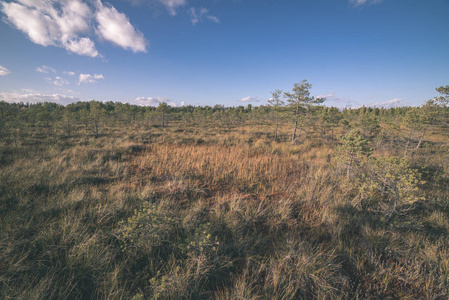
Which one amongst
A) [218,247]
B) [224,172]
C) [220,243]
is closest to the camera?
[218,247]

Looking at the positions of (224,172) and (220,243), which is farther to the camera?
(224,172)

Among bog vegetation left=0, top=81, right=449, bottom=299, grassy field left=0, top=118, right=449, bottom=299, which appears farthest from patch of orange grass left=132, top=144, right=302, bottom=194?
grassy field left=0, top=118, right=449, bottom=299

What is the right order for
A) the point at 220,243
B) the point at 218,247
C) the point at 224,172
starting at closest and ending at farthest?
the point at 218,247 < the point at 220,243 < the point at 224,172

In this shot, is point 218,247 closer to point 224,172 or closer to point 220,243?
point 220,243

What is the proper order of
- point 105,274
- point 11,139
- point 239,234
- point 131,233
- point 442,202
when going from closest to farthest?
point 105,274 < point 131,233 < point 239,234 < point 442,202 < point 11,139

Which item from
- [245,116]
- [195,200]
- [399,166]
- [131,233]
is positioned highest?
[245,116]

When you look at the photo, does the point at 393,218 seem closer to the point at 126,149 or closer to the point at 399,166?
the point at 399,166

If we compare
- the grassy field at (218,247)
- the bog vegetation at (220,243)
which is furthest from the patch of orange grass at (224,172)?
the grassy field at (218,247)

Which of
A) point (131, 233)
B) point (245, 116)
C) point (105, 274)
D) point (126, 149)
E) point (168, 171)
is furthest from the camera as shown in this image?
point (245, 116)

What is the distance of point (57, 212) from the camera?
279 centimetres

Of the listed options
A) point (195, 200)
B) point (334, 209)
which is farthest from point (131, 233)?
point (334, 209)

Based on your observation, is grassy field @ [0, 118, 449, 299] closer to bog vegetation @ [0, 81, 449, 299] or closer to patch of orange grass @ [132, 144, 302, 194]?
bog vegetation @ [0, 81, 449, 299]

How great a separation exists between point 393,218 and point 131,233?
5.05 meters

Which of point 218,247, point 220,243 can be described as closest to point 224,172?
point 220,243
